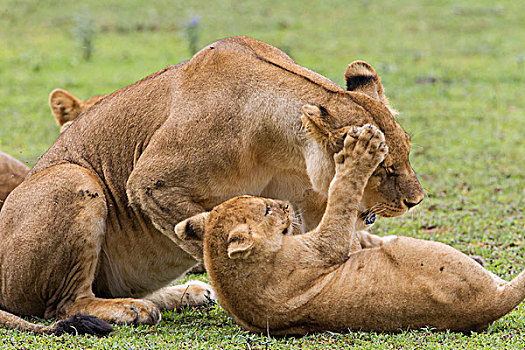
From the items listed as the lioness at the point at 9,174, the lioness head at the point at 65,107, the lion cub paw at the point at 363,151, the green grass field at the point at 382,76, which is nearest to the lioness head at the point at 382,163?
the lion cub paw at the point at 363,151

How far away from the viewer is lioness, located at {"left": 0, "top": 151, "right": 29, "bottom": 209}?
699cm

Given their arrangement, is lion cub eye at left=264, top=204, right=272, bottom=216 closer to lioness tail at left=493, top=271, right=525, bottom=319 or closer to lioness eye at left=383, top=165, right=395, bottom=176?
lioness eye at left=383, top=165, right=395, bottom=176

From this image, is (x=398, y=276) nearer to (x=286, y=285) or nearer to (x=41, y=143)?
(x=286, y=285)

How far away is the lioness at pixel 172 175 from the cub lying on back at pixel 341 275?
0.36 metres

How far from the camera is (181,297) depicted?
5871 mm

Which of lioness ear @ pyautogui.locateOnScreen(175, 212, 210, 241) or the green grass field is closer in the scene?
lioness ear @ pyautogui.locateOnScreen(175, 212, 210, 241)

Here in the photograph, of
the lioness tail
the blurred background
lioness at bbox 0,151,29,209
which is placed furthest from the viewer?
the blurred background

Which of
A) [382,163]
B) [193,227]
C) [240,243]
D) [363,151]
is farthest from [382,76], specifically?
[240,243]

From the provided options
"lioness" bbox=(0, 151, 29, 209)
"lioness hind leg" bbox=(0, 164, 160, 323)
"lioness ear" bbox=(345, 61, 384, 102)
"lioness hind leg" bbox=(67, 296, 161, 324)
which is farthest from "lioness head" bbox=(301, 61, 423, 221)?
"lioness" bbox=(0, 151, 29, 209)

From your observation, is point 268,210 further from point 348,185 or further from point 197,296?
point 197,296

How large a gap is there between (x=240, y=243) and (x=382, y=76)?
34.2ft

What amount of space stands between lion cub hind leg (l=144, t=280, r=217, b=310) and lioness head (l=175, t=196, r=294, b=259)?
114cm

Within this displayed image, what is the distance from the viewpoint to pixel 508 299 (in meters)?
4.37

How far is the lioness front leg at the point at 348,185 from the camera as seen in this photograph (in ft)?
15.4
